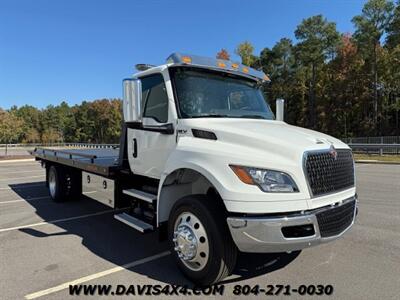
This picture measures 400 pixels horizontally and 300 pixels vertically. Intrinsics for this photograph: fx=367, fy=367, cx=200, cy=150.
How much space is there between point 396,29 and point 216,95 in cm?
4995

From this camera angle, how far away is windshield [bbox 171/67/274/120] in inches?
187

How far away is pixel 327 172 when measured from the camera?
392 cm

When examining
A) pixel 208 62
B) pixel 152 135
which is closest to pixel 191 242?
pixel 152 135

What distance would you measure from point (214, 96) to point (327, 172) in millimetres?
1845

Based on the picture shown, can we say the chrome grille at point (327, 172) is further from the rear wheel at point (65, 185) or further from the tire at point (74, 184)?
the rear wheel at point (65, 185)

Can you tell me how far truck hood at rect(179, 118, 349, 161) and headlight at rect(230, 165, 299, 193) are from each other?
0.71 ft

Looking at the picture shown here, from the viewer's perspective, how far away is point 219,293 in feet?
12.8

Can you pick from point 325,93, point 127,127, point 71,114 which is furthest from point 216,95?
point 71,114

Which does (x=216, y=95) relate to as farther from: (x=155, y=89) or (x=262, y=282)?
(x=262, y=282)

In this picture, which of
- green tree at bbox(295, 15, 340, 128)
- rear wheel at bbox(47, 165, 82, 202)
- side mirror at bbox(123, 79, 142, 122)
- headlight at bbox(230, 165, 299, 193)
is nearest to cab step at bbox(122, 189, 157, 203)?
side mirror at bbox(123, 79, 142, 122)

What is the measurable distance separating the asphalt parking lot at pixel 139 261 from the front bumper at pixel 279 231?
2.17ft

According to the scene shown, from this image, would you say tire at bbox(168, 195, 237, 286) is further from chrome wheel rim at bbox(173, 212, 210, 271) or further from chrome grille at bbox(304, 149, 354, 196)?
chrome grille at bbox(304, 149, 354, 196)

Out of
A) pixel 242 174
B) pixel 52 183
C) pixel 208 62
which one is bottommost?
pixel 52 183

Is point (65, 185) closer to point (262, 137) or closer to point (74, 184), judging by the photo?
point (74, 184)
